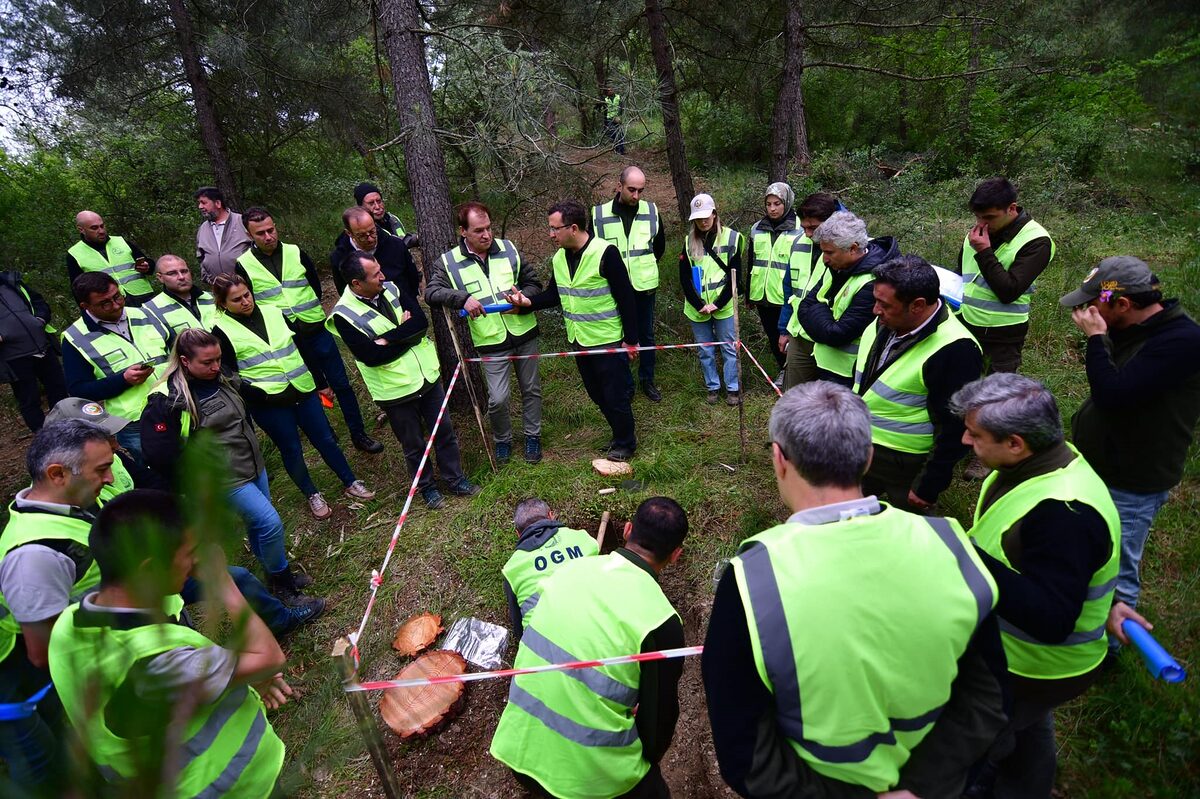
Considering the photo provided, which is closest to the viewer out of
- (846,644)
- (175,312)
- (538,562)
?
(846,644)

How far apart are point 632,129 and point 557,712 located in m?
4.76

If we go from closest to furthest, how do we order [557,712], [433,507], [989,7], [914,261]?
[557,712], [914,261], [433,507], [989,7]

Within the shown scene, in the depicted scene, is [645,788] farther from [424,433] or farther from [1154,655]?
[424,433]

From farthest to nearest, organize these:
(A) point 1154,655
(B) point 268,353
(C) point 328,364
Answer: (C) point 328,364 → (B) point 268,353 → (A) point 1154,655

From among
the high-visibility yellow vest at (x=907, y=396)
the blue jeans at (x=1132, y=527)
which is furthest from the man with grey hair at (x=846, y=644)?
the blue jeans at (x=1132, y=527)

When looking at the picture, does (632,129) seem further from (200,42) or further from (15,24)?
(15,24)

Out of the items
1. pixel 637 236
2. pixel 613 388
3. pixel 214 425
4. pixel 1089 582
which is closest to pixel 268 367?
pixel 214 425

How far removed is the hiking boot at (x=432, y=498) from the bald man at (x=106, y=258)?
146 inches

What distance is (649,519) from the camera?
2.23 m

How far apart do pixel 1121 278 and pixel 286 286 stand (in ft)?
17.9

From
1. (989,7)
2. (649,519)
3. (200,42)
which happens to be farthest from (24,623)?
(989,7)

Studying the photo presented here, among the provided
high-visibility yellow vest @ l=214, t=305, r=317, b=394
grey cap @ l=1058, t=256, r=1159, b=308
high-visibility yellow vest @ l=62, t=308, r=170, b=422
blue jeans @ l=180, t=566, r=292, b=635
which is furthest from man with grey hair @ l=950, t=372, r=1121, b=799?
high-visibility yellow vest @ l=62, t=308, r=170, b=422

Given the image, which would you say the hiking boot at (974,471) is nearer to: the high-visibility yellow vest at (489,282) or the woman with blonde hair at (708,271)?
the woman with blonde hair at (708,271)

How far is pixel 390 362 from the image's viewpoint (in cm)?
427
